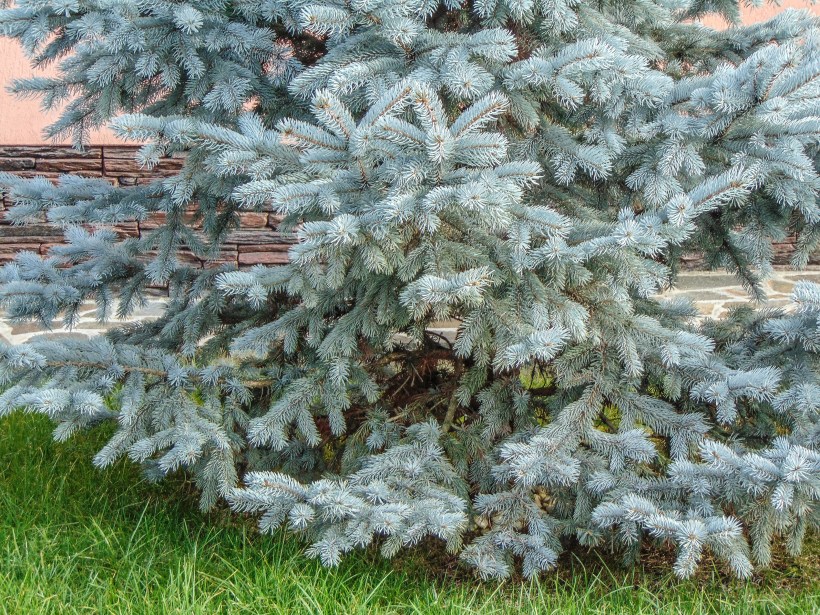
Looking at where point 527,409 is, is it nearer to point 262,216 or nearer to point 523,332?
point 523,332

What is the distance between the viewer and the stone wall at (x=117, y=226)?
5766 millimetres

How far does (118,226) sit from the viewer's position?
20.0 feet

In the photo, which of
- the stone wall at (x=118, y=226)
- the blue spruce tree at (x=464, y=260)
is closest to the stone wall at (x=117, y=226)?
the stone wall at (x=118, y=226)

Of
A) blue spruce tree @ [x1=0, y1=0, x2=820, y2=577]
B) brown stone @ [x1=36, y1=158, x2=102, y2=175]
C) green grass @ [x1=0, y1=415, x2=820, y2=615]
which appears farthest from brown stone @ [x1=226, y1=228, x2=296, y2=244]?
green grass @ [x1=0, y1=415, x2=820, y2=615]

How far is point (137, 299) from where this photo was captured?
289 cm

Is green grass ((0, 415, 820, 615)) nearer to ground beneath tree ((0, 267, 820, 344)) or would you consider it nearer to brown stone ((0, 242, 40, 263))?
ground beneath tree ((0, 267, 820, 344))

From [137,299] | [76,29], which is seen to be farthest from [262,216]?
[76,29]

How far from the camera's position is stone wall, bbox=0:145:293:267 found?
18.9ft

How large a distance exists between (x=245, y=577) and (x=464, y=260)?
114 centimetres

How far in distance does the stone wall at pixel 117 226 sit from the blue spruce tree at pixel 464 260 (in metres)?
3.20

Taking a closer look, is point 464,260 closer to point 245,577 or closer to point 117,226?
point 245,577

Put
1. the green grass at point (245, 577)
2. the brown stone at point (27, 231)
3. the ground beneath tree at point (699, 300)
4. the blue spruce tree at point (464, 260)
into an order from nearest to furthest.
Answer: the blue spruce tree at point (464, 260), the green grass at point (245, 577), the ground beneath tree at point (699, 300), the brown stone at point (27, 231)

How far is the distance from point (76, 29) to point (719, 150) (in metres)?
1.76

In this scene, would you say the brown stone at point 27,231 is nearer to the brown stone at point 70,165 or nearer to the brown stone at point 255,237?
the brown stone at point 70,165
